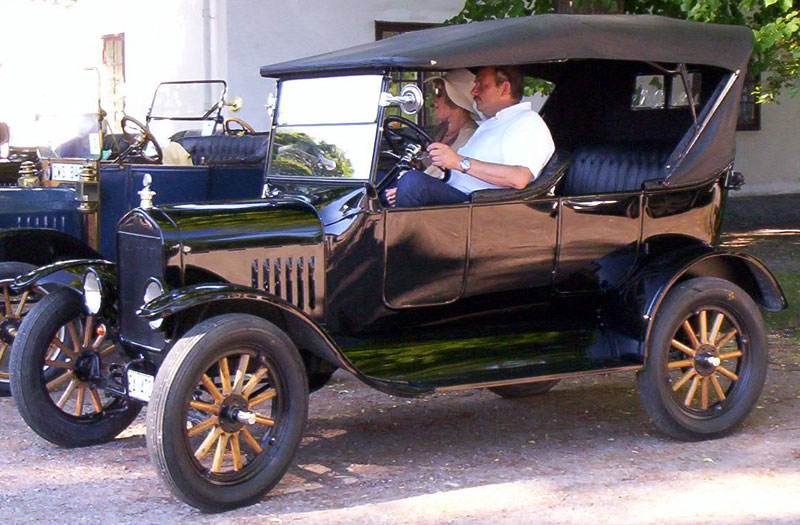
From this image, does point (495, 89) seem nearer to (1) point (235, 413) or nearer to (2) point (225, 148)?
(1) point (235, 413)

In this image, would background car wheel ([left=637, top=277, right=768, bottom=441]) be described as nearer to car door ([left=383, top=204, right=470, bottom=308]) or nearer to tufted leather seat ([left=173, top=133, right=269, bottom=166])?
car door ([left=383, top=204, right=470, bottom=308])

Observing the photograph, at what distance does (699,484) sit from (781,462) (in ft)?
1.73

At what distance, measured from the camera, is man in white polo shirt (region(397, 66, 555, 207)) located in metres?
4.93

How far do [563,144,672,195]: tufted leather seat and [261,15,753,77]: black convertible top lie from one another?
55 cm

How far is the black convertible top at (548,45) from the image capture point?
475 cm

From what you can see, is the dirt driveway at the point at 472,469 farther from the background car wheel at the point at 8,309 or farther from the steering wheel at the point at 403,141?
the steering wheel at the point at 403,141

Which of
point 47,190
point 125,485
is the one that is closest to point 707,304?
point 125,485

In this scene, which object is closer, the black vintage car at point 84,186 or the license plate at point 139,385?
the license plate at point 139,385

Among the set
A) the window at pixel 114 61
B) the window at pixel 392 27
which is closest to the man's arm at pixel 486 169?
the window at pixel 392 27

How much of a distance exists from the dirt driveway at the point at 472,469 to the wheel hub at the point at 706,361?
33 centimetres

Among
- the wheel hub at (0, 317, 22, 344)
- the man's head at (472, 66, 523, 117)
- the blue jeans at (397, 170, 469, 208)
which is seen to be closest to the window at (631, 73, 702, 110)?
the man's head at (472, 66, 523, 117)

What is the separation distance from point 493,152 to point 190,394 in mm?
2033

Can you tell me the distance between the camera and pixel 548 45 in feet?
16.2

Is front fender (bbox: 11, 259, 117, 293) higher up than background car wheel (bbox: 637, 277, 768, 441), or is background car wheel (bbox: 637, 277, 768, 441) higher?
front fender (bbox: 11, 259, 117, 293)
